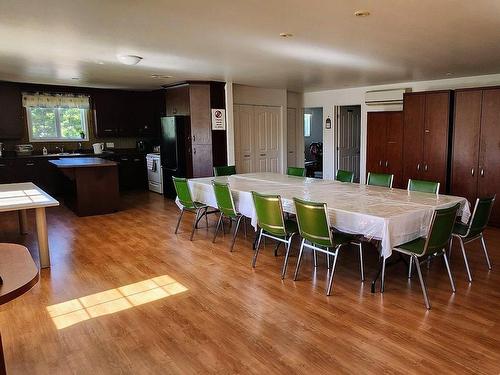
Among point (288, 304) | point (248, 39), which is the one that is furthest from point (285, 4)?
point (288, 304)

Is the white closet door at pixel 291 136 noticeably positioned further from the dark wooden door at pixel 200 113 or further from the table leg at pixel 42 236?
the table leg at pixel 42 236

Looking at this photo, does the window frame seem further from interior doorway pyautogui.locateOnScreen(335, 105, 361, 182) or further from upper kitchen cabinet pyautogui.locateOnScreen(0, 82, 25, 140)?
interior doorway pyautogui.locateOnScreen(335, 105, 361, 182)

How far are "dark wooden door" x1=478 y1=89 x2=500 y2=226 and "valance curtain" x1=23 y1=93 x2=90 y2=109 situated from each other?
25.5 ft

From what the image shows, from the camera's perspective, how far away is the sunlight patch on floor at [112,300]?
9.62 feet

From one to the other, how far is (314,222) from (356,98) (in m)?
5.76

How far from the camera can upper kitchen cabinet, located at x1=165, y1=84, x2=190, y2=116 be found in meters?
7.34

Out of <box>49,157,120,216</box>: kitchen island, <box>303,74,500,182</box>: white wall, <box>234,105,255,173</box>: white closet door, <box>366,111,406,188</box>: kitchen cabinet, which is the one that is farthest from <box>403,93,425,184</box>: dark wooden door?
<box>49,157,120,216</box>: kitchen island

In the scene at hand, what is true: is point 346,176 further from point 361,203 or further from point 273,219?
point 273,219

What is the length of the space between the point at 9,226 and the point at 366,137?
6.70m

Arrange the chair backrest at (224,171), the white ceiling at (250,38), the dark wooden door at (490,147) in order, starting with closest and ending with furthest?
the white ceiling at (250,38) → the dark wooden door at (490,147) → the chair backrest at (224,171)

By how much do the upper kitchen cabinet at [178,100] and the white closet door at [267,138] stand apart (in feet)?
5.33

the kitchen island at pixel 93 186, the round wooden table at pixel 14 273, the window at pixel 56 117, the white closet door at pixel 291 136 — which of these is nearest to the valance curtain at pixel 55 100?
the window at pixel 56 117

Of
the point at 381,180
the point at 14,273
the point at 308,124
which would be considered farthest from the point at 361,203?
the point at 308,124

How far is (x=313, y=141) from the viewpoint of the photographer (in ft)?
38.7
